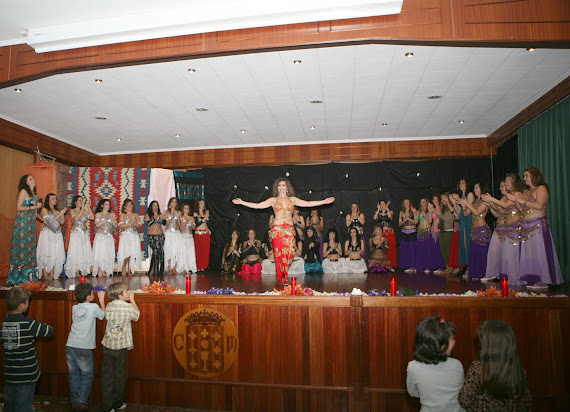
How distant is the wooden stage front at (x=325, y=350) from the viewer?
12.1 ft

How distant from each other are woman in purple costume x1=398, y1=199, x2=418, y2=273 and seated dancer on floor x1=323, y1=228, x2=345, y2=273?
1542mm

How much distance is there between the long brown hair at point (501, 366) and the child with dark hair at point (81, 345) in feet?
10.4

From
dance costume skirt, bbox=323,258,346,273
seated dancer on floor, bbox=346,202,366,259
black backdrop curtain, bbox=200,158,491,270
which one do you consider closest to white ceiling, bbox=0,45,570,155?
black backdrop curtain, bbox=200,158,491,270

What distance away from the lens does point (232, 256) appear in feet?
32.4

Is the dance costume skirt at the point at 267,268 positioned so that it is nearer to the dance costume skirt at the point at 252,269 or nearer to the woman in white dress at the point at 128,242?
the dance costume skirt at the point at 252,269

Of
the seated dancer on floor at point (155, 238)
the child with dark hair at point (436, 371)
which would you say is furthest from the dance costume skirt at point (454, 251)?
the child with dark hair at point (436, 371)

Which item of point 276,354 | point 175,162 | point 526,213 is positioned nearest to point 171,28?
point 276,354

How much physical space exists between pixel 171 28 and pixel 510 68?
4.64 meters

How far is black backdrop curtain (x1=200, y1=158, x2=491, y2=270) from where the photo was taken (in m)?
10.0

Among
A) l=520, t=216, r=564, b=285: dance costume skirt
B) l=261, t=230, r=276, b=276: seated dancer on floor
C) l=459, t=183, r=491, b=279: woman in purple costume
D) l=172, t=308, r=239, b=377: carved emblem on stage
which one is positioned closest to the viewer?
l=172, t=308, r=239, b=377: carved emblem on stage

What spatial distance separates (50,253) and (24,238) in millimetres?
686

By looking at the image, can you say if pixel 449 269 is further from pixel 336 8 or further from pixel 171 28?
pixel 171 28

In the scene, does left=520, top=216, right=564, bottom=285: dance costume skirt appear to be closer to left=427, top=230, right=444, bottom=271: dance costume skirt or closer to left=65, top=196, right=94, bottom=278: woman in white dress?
left=427, top=230, right=444, bottom=271: dance costume skirt

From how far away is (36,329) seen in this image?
313 cm
